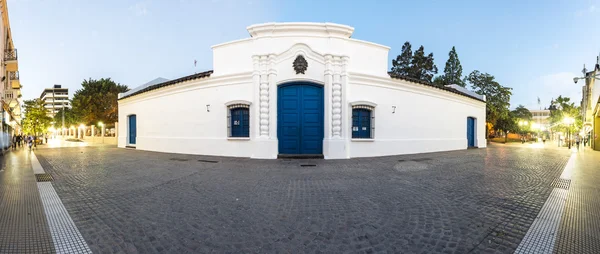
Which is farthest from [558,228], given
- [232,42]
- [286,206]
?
[232,42]

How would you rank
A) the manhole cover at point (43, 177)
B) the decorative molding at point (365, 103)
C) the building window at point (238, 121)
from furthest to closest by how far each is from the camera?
1. the building window at point (238, 121)
2. the decorative molding at point (365, 103)
3. the manhole cover at point (43, 177)

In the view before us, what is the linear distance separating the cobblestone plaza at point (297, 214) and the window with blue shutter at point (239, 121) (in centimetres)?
619

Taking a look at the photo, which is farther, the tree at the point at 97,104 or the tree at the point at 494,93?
the tree at the point at 97,104

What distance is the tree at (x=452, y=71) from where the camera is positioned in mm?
33656

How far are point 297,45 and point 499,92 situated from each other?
27186mm

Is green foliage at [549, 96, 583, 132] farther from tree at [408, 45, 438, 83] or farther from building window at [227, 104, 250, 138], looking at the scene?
building window at [227, 104, 250, 138]

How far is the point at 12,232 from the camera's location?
11.3ft

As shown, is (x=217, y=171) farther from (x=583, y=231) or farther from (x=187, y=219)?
(x=583, y=231)

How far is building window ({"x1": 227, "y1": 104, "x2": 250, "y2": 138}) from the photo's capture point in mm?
13148

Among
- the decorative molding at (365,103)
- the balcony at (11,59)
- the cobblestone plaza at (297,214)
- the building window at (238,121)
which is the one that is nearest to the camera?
the cobblestone plaza at (297,214)

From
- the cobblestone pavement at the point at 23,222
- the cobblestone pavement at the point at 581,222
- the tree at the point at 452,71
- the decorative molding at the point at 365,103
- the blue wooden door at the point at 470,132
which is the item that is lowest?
the cobblestone pavement at the point at 23,222

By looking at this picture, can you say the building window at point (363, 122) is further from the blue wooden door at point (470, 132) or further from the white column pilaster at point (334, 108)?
the blue wooden door at point (470, 132)

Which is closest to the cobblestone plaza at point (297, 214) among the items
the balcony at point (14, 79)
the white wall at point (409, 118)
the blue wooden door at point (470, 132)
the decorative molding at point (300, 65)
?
the decorative molding at point (300, 65)

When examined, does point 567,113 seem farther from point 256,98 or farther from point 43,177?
point 43,177
